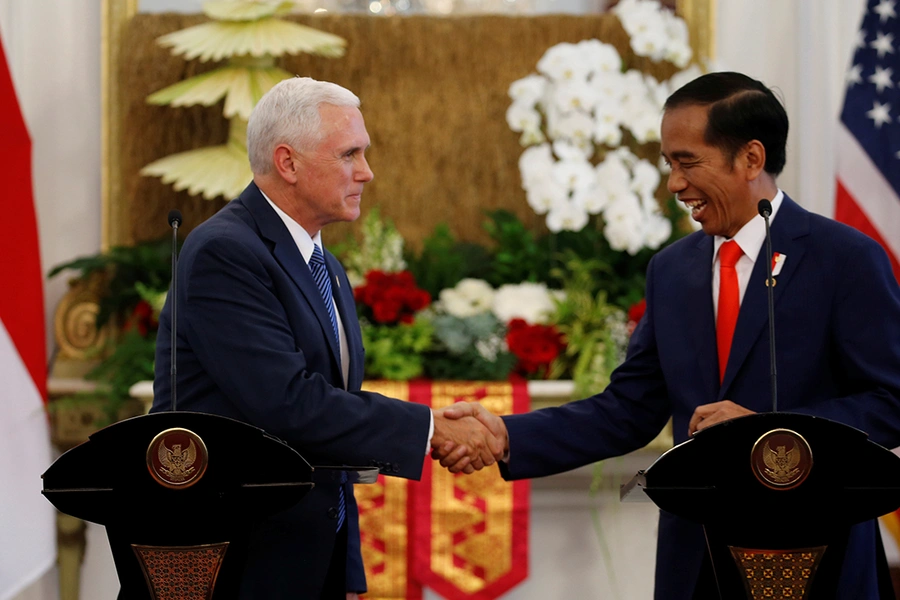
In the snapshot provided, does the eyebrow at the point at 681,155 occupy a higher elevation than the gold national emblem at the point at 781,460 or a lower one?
higher

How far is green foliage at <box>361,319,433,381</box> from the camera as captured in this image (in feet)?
11.9

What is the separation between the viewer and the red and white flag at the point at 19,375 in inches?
141

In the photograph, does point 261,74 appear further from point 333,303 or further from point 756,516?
point 756,516

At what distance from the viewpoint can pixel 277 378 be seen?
79.9 inches

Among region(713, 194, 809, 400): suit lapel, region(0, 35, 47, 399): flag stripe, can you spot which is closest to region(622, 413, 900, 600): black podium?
region(713, 194, 809, 400): suit lapel

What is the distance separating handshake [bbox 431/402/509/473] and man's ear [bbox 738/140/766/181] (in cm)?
83

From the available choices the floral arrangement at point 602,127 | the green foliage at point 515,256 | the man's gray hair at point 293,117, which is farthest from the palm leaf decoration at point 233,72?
the man's gray hair at point 293,117

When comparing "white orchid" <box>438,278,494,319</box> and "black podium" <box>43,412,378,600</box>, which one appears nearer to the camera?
"black podium" <box>43,412,378,600</box>

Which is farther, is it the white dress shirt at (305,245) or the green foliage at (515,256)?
the green foliage at (515,256)

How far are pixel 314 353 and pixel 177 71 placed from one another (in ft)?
7.59

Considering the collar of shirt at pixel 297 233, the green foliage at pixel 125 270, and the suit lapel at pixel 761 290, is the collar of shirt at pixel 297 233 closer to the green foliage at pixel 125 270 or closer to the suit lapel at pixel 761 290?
the suit lapel at pixel 761 290

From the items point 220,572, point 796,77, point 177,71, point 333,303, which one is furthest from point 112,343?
point 796,77

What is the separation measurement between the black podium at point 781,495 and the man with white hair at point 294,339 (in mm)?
672

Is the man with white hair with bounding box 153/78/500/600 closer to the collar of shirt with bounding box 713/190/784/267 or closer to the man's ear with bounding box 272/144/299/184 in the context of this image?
the man's ear with bounding box 272/144/299/184
